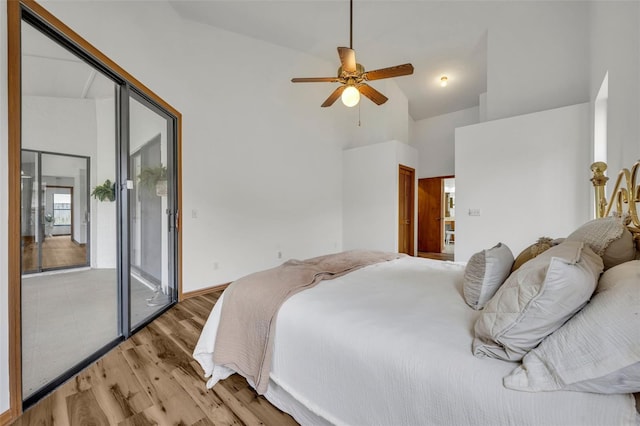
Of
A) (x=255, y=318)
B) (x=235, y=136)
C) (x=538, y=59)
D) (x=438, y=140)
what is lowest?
(x=255, y=318)

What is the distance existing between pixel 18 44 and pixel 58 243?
1.26 m

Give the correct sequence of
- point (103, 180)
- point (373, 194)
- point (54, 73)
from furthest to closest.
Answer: point (373, 194) → point (103, 180) → point (54, 73)

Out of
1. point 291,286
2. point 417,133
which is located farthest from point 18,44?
point 417,133

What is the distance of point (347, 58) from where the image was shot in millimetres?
2527

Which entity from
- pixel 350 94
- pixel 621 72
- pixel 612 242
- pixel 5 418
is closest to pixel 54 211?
pixel 5 418

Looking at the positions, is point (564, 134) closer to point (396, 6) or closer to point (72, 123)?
point (396, 6)

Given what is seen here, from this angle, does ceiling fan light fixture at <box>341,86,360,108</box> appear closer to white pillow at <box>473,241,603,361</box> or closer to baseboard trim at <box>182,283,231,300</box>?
white pillow at <box>473,241,603,361</box>

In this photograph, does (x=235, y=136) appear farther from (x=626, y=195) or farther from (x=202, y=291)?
(x=626, y=195)

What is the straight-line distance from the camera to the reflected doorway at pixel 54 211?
1705 millimetres

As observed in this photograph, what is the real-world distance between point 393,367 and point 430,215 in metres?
6.40

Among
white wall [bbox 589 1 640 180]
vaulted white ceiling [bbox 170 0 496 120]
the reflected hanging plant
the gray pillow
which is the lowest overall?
the gray pillow

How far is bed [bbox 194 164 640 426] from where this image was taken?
767mm

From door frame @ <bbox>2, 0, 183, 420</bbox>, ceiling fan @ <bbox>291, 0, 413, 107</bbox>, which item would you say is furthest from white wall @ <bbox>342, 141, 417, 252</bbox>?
door frame @ <bbox>2, 0, 183, 420</bbox>

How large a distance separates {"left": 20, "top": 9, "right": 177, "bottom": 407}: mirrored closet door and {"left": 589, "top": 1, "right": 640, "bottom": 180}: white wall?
3636 mm
